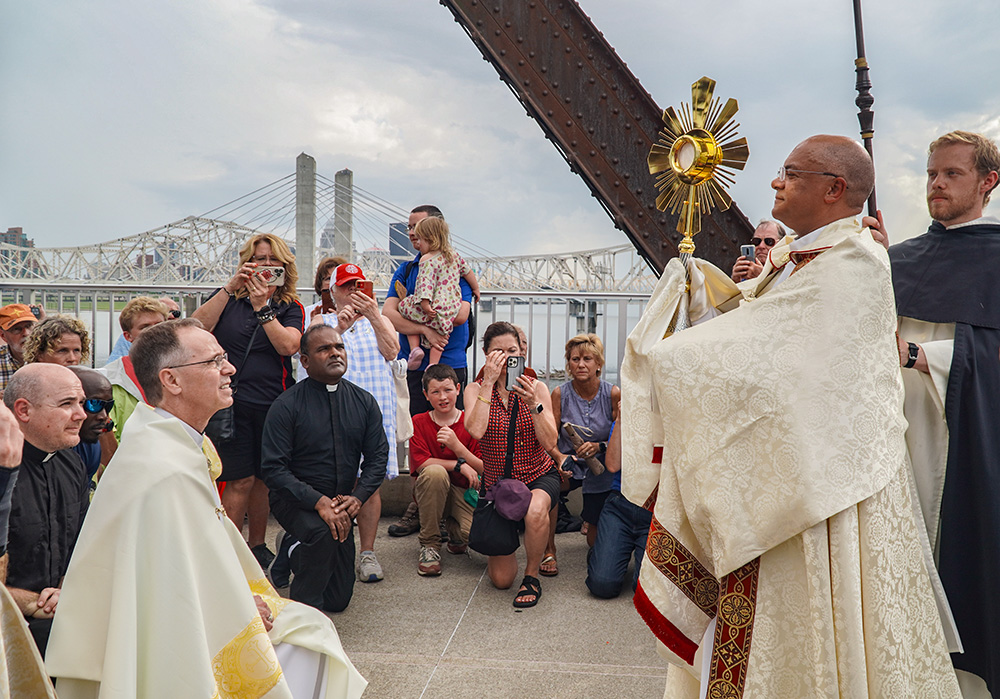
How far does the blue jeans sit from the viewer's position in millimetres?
4285

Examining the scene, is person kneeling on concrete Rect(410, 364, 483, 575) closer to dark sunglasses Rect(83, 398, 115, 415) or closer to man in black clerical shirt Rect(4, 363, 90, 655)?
dark sunglasses Rect(83, 398, 115, 415)

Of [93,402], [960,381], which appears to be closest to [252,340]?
[93,402]

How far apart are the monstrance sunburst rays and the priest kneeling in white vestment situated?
166 cm

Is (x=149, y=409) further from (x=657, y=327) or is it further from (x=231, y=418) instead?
(x=231, y=418)

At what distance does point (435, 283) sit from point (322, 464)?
4.95 feet

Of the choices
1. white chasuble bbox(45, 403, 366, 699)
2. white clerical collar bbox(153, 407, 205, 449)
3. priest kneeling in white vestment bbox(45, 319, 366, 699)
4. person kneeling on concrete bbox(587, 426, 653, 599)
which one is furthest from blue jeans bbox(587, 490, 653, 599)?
white clerical collar bbox(153, 407, 205, 449)

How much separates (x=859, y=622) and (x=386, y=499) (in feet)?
13.1

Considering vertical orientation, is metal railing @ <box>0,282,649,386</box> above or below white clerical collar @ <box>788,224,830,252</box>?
below

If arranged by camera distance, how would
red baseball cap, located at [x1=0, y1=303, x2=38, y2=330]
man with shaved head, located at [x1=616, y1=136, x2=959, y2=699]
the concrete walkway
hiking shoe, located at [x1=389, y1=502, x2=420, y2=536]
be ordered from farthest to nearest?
hiking shoe, located at [x1=389, y1=502, x2=420, y2=536], red baseball cap, located at [x1=0, y1=303, x2=38, y2=330], the concrete walkway, man with shaved head, located at [x1=616, y1=136, x2=959, y2=699]

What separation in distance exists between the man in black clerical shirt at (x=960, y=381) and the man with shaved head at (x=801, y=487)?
0.22 m

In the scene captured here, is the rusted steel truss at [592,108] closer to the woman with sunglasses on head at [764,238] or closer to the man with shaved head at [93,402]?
the woman with sunglasses on head at [764,238]

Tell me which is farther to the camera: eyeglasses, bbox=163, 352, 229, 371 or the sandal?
the sandal

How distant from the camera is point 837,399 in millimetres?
2184

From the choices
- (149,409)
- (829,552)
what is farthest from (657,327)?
(149,409)
